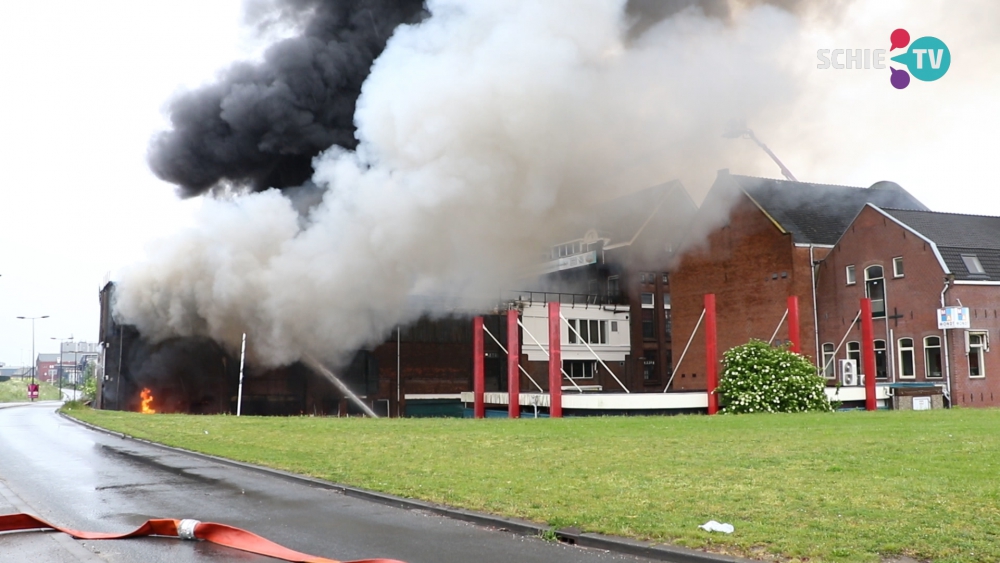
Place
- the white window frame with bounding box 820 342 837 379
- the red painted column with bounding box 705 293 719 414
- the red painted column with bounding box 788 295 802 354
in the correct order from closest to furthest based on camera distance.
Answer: the red painted column with bounding box 705 293 719 414, the red painted column with bounding box 788 295 802 354, the white window frame with bounding box 820 342 837 379

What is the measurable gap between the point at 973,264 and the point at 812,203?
9.39 m

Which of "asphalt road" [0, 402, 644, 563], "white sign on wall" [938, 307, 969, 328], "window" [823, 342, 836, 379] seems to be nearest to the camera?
"asphalt road" [0, 402, 644, 563]

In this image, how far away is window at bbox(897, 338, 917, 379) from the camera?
31.7 meters

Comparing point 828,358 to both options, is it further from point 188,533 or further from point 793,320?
point 188,533

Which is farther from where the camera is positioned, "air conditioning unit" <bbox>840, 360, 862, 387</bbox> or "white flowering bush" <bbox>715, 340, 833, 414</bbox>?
"air conditioning unit" <bbox>840, 360, 862, 387</bbox>

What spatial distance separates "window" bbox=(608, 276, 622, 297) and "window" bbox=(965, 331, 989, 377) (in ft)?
74.9

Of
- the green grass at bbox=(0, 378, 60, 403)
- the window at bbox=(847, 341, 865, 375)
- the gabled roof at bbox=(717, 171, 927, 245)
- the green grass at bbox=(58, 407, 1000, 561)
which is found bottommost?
the green grass at bbox=(0, 378, 60, 403)

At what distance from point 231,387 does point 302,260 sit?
7.40m

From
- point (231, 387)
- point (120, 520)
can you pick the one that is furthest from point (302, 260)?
point (120, 520)

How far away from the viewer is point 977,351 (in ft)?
99.7

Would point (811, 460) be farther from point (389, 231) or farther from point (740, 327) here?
point (740, 327)

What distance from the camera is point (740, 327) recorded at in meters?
38.8

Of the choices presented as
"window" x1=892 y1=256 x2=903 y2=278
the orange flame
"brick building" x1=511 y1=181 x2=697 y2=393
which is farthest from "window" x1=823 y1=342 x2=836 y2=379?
the orange flame

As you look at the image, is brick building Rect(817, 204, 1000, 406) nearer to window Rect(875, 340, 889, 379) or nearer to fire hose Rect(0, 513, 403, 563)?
window Rect(875, 340, 889, 379)
